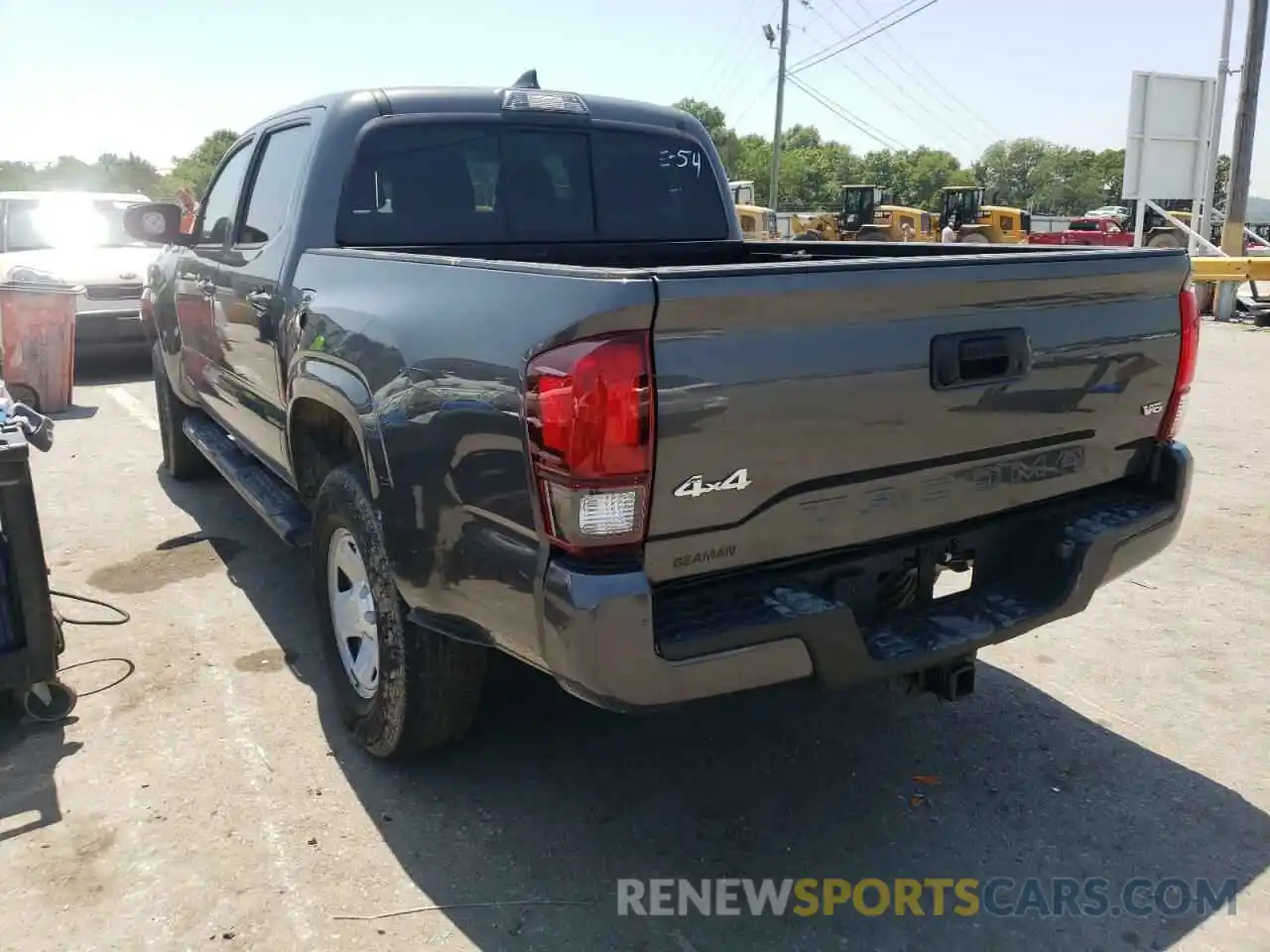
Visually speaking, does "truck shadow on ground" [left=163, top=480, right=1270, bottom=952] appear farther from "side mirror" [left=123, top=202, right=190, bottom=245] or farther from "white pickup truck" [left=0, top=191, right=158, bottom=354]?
"white pickup truck" [left=0, top=191, right=158, bottom=354]

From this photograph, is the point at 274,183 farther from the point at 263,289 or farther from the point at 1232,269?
the point at 1232,269

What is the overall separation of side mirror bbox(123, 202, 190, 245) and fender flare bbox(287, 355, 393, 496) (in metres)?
2.43

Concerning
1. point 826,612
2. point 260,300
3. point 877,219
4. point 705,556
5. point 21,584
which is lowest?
point 21,584

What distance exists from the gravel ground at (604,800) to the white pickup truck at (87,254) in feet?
22.2

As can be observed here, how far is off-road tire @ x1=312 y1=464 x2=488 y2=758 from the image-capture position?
300cm

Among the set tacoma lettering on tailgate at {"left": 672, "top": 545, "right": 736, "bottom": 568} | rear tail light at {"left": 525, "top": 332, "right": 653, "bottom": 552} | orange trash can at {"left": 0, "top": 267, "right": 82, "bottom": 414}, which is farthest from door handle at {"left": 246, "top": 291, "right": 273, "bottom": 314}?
orange trash can at {"left": 0, "top": 267, "right": 82, "bottom": 414}

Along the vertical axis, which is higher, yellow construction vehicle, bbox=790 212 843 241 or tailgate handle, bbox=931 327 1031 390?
yellow construction vehicle, bbox=790 212 843 241

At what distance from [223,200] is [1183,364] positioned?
4.40m

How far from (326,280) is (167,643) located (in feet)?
6.02

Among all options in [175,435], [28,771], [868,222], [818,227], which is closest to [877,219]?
[868,222]

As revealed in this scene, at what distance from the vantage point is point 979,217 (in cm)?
3166

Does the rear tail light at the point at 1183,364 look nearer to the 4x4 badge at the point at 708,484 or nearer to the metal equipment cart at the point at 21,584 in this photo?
A: the 4x4 badge at the point at 708,484

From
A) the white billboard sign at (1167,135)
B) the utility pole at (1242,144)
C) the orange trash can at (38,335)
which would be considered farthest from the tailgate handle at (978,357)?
the utility pole at (1242,144)

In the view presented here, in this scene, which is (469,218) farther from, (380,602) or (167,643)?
(167,643)
